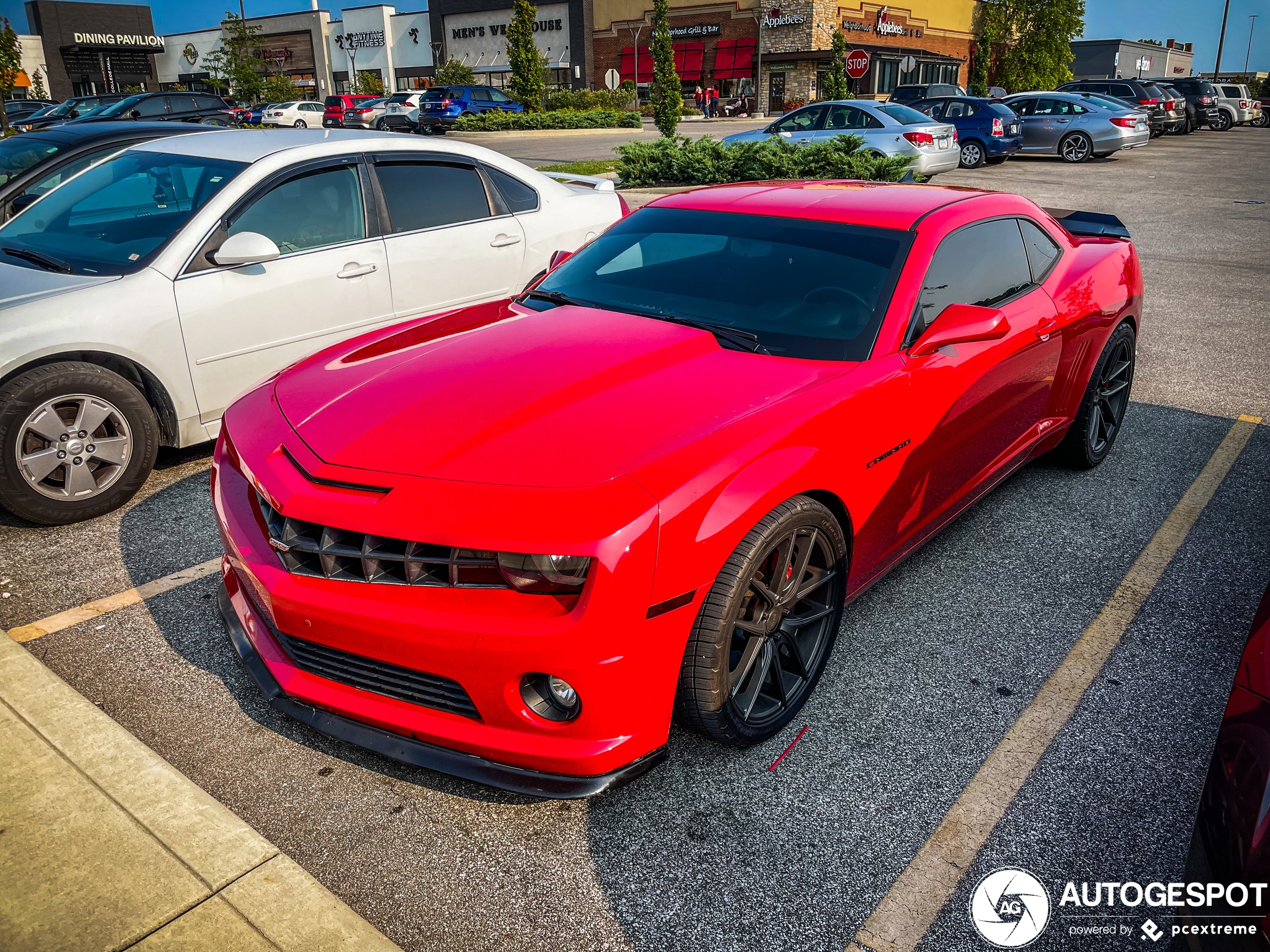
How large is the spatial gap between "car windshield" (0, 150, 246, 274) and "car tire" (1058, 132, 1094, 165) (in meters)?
24.4

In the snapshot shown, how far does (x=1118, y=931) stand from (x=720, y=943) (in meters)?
0.97

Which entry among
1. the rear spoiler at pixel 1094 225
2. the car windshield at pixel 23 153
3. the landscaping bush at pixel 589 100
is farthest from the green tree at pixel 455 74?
the rear spoiler at pixel 1094 225

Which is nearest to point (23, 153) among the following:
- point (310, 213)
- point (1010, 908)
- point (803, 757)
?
point (310, 213)

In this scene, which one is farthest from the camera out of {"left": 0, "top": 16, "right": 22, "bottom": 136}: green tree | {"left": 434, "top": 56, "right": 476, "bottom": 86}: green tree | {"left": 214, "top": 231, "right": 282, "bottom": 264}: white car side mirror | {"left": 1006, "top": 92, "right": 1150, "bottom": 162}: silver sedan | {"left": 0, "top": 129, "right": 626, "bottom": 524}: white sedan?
{"left": 434, "top": 56, "right": 476, "bottom": 86}: green tree

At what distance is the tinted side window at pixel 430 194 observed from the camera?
220 inches

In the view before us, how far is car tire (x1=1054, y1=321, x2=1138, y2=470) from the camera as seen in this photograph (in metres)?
4.81

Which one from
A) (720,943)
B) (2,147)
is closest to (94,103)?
(2,147)

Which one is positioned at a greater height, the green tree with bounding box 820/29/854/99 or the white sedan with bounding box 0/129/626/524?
the green tree with bounding box 820/29/854/99

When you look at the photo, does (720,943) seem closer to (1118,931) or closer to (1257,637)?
(1118,931)

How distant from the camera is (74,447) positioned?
14.3 feet

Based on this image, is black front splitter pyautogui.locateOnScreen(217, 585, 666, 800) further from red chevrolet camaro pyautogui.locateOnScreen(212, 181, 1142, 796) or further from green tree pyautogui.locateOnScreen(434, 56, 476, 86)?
green tree pyautogui.locateOnScreen(434, 56, 476, 86)

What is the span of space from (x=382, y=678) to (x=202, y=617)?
1503mm

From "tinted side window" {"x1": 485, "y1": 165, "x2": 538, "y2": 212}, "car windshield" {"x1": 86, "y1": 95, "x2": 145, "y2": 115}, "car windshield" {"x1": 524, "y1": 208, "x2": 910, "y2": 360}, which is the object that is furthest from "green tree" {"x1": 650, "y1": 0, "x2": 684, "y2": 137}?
"car windshield" {"x1": 524, "y1": 208, "x2": 910, "y2": 360}

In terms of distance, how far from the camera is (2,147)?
7.75m
